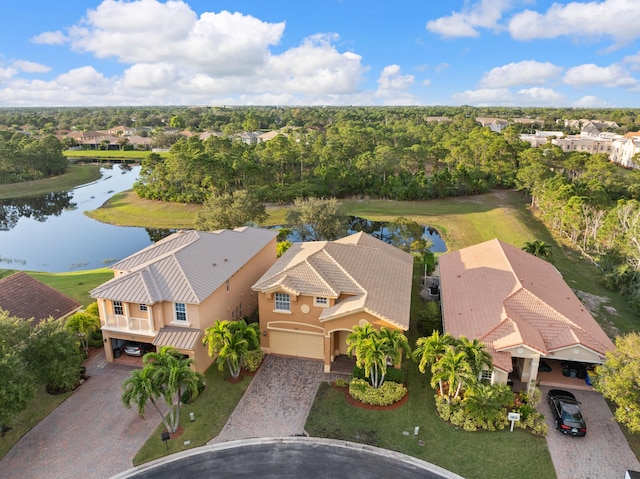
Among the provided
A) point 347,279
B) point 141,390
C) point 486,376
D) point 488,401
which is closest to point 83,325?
point 141,390

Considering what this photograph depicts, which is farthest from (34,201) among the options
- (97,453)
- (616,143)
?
(616,143)

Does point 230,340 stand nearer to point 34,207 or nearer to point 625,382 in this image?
point 625,382

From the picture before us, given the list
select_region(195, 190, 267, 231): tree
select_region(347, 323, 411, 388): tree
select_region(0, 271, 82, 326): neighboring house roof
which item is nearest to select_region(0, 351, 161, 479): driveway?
select_region(0, 271, 82, 326): neighboring house roof

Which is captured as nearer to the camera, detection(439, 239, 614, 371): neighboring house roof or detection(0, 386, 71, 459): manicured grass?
detection(0, 386, 71, 459): manicured grass

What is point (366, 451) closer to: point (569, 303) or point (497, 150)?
point (569, 303)

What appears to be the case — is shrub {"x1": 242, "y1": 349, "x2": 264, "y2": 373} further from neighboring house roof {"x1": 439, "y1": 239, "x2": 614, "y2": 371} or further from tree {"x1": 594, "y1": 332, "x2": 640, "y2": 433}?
tree {"x1": 594, "y1": 332, "x2": 640, "y2": 433}

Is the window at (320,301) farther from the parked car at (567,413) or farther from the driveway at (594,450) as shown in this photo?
the parked car at (567,413)

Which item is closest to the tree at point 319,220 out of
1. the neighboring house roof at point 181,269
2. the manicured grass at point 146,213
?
the neighboring house roof at point 181,269
